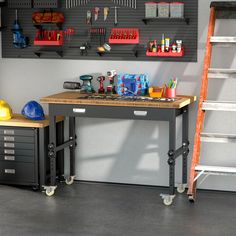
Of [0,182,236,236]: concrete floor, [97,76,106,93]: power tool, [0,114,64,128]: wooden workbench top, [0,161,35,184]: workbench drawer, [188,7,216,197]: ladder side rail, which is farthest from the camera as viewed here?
[97,76,106,93]: power tool

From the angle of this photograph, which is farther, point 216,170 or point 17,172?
point 17,172

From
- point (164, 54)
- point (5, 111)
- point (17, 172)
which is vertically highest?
point (164, 54)

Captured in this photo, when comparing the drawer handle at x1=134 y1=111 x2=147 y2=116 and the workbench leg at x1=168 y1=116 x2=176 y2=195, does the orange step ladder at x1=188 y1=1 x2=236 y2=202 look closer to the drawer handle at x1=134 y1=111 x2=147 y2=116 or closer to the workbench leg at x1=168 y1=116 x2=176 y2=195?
the workbench leg at x1=168 y1=116 x2=176 y2=195

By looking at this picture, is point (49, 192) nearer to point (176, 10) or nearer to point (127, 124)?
point (127, 124)

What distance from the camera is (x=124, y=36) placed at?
6.59m

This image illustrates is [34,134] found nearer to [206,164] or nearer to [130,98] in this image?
[130,98]

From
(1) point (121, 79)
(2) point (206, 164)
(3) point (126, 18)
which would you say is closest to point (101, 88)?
(1) point (121, 79)

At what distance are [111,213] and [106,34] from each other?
195cm

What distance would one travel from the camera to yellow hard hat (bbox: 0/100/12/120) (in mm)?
6649

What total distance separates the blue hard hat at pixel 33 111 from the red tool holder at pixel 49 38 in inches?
24.9

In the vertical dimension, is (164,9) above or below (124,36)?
above

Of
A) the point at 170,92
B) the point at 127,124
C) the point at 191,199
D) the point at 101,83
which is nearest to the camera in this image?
the point at 191,199

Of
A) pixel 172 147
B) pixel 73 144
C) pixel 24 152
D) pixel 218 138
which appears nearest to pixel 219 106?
pixel 218 138

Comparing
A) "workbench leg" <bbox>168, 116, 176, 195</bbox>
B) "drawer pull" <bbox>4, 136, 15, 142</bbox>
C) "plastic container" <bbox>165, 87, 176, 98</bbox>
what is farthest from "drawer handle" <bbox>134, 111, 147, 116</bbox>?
"drawer pull" <bbox>4, 136, 15, 142</bbox>
